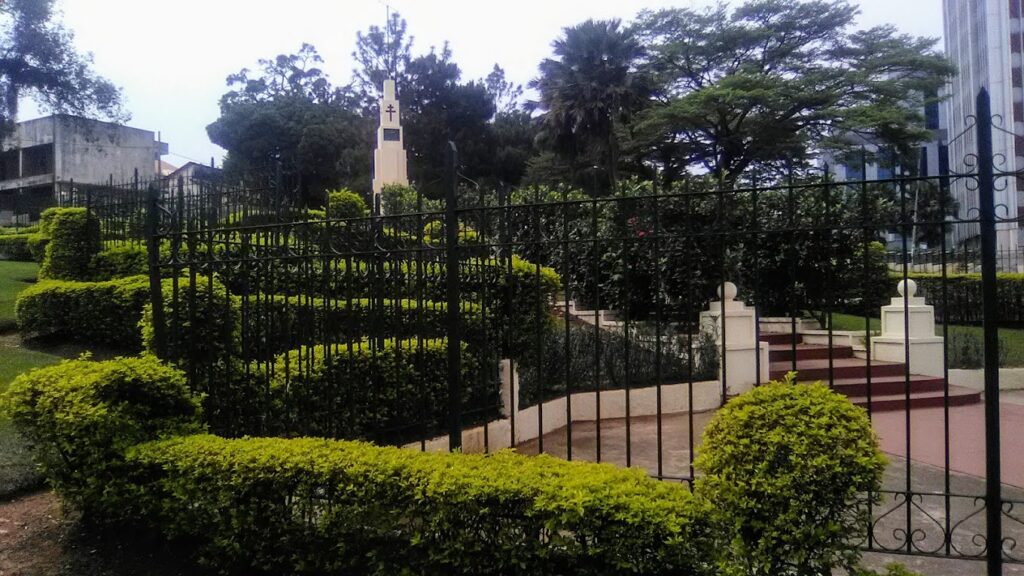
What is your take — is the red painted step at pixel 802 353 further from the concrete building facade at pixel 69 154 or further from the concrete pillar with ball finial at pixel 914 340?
the concrete building facade at pixel 69 154

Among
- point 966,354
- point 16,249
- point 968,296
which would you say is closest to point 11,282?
point 16,249

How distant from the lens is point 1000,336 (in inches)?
567

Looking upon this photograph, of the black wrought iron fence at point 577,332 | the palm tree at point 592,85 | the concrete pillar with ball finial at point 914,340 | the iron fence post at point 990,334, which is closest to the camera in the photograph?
the iron fence post at point 990,334

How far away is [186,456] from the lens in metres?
3.96

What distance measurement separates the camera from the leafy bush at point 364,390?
507 cm

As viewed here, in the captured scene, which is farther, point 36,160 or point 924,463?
point 36,160

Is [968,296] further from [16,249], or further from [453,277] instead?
[16,249]

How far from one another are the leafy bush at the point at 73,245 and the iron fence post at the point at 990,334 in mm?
11347

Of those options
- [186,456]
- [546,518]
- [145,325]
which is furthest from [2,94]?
[546,518]

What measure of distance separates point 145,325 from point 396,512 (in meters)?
3.00

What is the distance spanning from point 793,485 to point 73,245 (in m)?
11.3

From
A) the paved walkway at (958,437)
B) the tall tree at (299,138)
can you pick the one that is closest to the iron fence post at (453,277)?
the paved walkway at (958,437)

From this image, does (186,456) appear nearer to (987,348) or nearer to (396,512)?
(396,512)

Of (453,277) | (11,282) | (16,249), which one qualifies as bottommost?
(453,277)
